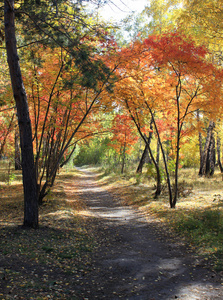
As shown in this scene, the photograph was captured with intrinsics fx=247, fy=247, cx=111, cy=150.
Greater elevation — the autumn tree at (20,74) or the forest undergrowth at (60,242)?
the autumn tree at (20,74)

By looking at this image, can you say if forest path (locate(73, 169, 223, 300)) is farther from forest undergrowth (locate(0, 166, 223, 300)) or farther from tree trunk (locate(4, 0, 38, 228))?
tree trunk (locate(4, 0, 38, 228))

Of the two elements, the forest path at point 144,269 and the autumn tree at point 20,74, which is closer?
the forest path at point 144,269

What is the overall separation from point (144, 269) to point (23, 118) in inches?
163

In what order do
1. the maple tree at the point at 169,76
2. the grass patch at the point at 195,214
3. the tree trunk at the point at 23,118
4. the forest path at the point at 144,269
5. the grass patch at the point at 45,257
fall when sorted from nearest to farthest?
the grass patch at the point at 45,257 < the forest path at the point at 144,269 < the grass patch at the point at 195,214 < the tree trunk at the point at 23,118 < the maple tree at the point at 169,76

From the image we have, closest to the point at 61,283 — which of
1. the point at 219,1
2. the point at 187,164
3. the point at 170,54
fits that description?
the point at 170,54

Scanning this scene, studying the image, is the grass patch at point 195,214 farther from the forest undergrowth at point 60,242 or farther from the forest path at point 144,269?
the forest path at point 144,269

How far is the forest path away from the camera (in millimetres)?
3512

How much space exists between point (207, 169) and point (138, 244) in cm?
1291

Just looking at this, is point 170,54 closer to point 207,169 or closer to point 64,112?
point 64,112

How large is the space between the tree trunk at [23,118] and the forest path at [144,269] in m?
1.91

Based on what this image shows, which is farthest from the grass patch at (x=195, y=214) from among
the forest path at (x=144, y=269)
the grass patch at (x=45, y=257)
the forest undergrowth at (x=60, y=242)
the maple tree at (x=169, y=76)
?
the grass patch at (x=45, y=257)

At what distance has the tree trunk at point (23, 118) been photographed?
5.64 meters

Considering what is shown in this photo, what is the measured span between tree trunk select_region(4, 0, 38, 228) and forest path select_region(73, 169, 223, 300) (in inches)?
75.4

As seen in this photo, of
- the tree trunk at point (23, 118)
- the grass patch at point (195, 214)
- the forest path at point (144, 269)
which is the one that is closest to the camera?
the forest path at point (144, 269)
